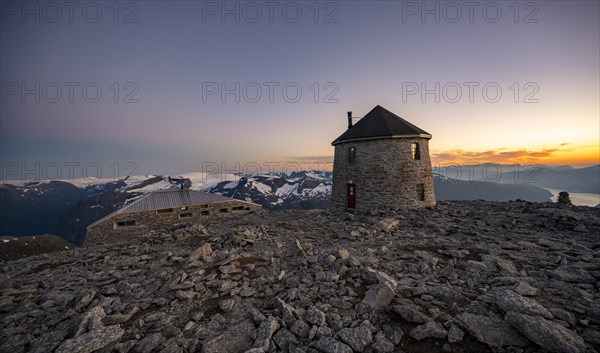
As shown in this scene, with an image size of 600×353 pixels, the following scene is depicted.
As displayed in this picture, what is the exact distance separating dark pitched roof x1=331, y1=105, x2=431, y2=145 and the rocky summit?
11.3 metres

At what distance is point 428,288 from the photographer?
6.05 m

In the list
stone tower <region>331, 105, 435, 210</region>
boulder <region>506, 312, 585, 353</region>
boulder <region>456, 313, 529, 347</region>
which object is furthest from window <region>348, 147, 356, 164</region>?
boulder <region>506, 312, 585, 353</region>

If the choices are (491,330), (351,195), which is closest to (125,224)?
(351,195)

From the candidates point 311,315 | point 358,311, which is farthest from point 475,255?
point 311,315

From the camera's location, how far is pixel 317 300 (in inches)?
231

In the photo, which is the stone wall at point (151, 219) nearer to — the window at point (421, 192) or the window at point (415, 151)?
the window at point (421, 192)

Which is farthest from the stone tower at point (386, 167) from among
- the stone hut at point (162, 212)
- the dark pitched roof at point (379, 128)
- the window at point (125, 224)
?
the window at point (125, 224)

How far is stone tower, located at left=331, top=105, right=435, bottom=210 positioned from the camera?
66.2 ft

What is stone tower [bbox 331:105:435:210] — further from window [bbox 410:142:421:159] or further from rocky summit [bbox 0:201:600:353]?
rocky summit [bbox 0:201:600:353]

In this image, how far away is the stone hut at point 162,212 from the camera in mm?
22627

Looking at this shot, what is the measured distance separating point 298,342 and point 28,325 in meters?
6.83

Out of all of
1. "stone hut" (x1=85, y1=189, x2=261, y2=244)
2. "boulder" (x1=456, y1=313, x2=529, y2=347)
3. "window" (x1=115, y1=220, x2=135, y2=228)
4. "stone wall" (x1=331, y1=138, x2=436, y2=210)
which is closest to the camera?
"boulder" (x1=456, y1=313, x2=529, y2=347)

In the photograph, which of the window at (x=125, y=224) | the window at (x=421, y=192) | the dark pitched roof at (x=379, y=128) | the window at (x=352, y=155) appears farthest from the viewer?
the window at (x=125, y=224)

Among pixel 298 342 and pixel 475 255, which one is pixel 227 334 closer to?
pixel 298 342
